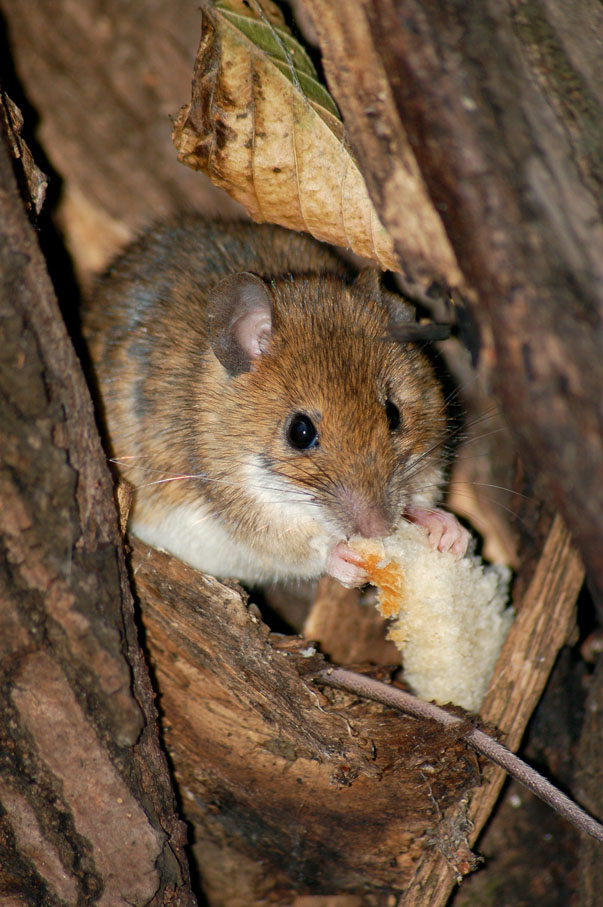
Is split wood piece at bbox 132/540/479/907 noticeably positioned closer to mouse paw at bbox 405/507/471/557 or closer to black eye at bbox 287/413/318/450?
black eye at bbox 287/413/318/450

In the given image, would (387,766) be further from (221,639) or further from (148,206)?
(148,206)

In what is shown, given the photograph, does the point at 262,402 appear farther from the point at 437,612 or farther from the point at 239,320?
the point at 437,612

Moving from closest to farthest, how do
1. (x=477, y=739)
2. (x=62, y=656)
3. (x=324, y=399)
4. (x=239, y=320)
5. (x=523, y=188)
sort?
1. (x=523, y=188)
2. (x=62, y=656)
3. (x=477, y=739)
4. (x=324, y=399)
5. (x=239, y=320)

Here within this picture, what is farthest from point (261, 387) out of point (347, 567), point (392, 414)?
point (347, 567)

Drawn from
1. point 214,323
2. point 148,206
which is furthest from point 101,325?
point 148,206

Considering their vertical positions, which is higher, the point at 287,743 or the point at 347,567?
the point at 347,567

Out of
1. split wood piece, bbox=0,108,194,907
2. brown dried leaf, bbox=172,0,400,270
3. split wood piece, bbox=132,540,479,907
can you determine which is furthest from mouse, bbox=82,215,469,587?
Result: split wood piece, bbox=0,108,194,907

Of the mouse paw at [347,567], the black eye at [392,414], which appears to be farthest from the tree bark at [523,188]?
the mouse paw at [347,567]

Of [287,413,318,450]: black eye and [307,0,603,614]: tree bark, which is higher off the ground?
[307,0,603,614]: tree bark
